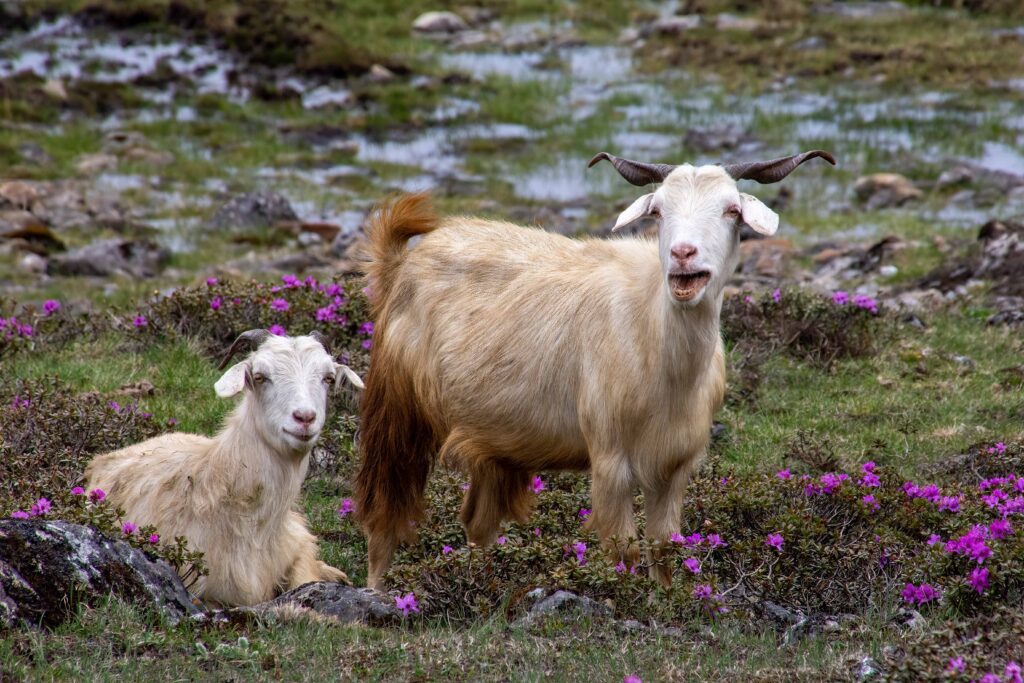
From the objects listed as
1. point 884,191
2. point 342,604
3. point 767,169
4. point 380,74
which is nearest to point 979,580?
point 767,169

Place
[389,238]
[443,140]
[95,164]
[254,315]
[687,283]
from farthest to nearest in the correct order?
1. [443,140]
2. [95,164]
3. [254,315]
4. [389,238]
5. [687,283]

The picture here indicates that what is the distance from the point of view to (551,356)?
672 cm

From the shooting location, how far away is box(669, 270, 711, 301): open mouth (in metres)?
5.77

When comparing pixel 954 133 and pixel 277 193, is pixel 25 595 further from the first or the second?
pixel 954 133

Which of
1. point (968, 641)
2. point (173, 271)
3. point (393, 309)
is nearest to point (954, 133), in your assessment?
point (173, 271)

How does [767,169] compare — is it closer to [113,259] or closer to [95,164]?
[113,259]

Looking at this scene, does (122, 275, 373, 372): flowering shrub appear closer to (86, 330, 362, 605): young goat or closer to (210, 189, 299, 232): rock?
(86, 330, 362, 605): young goat

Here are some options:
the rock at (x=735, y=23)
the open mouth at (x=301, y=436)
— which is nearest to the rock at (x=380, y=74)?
the rock at (x=735, y=23)

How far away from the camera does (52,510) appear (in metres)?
6.62

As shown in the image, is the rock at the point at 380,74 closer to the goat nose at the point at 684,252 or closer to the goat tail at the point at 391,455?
the goat tail at the point at 391,455

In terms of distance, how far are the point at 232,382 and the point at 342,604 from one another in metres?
1.28

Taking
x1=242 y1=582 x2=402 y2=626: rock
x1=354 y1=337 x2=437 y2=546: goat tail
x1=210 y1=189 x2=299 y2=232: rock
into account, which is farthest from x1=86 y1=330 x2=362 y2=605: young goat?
x1=210 y1=189 x2=299 y2=232: rock

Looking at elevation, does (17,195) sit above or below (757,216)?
below

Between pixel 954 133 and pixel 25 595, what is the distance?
61.3ft
